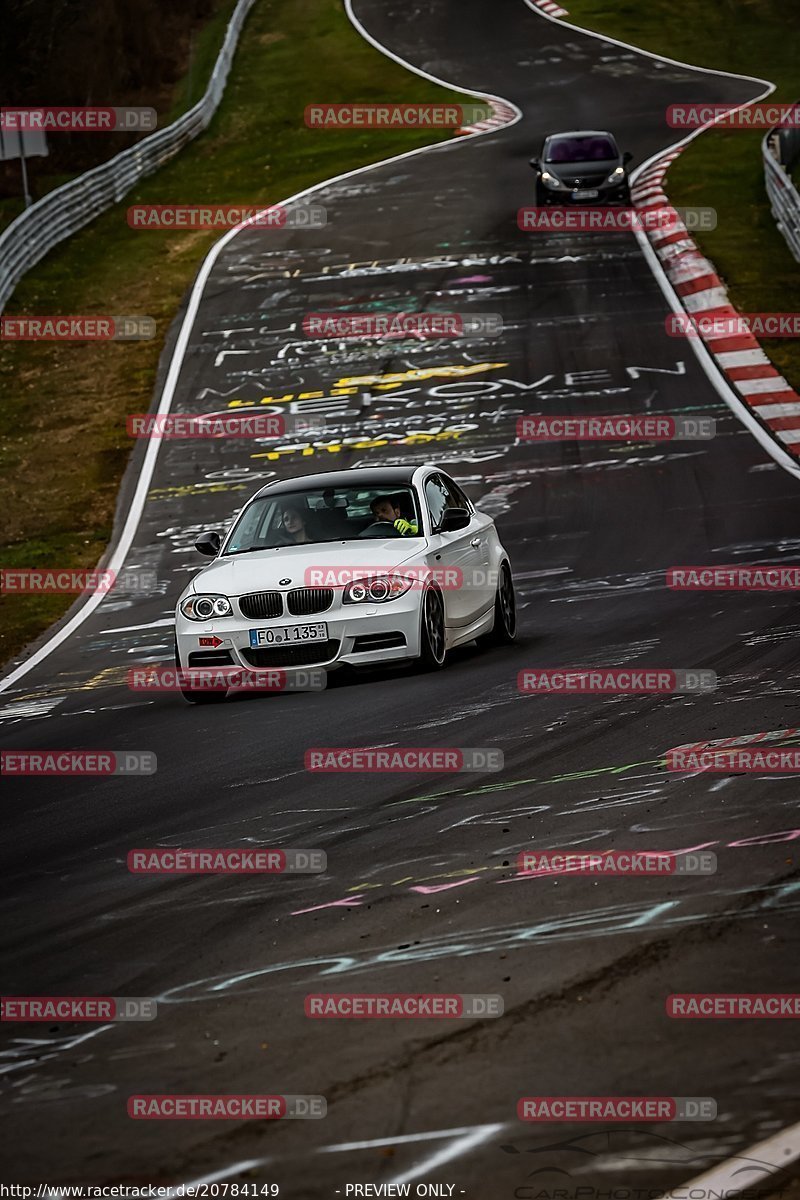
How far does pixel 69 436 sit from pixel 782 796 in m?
19.3

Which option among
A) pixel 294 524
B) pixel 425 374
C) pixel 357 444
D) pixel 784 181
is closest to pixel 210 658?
pixel 294 524

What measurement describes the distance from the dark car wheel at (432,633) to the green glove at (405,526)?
2.17 ft

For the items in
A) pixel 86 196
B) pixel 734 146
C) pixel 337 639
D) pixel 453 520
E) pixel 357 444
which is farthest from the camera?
pixel 734 146

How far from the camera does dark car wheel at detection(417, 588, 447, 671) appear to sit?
11531 mm

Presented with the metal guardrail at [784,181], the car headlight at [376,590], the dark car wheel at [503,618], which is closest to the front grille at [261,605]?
the car headlight at [376,590]

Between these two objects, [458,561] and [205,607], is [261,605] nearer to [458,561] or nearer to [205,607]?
[205,607]

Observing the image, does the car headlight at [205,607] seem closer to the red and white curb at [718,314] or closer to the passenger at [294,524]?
the passenger at [294,524]

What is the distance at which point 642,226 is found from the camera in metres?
34.1

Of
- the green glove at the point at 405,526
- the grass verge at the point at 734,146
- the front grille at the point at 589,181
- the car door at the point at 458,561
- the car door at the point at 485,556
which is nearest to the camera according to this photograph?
the car door at the point at 458,561

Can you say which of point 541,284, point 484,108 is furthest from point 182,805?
point 484,108

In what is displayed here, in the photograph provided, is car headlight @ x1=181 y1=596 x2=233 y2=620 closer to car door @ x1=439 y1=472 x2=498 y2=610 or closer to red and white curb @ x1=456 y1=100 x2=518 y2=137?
car door @ x1=439 y1=472 x2=498 y2=610

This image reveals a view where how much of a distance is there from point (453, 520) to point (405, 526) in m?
0.37

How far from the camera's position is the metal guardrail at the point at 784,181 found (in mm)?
30984

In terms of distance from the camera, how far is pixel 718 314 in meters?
27.5
